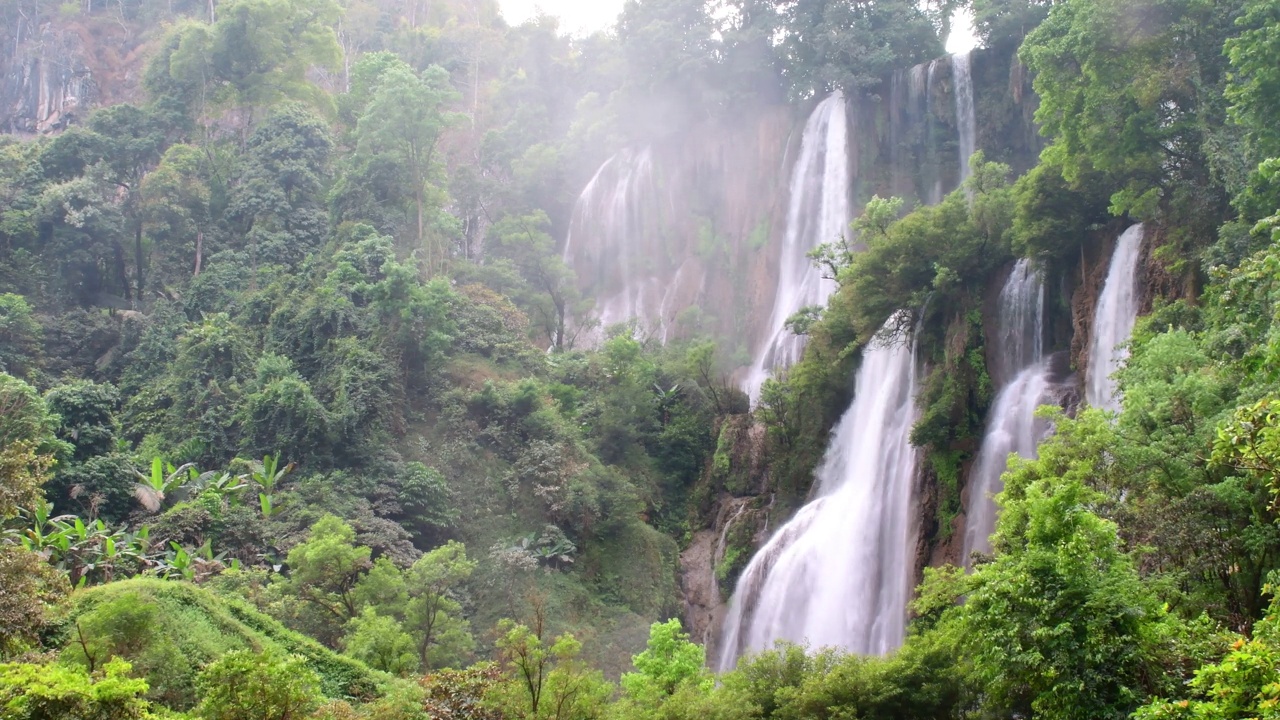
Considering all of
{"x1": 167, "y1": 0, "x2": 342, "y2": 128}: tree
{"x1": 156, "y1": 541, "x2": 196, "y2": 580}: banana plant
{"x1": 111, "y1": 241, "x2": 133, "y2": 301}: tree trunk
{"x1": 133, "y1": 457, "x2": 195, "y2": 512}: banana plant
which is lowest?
{"x1": 156, "y1": 541, "x2": 196, "y2": 580}: banana plant

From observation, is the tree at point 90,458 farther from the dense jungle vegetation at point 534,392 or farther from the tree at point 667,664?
the tree at point 667,664

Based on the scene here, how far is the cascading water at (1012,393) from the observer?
70.2 feet

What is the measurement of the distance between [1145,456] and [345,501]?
1908cm

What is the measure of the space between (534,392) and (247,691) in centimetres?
1881

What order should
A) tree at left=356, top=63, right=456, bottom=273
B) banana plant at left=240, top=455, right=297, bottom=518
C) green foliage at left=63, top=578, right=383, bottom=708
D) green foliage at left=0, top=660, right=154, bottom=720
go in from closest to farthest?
green foliage at left=0, top=660, right=154, bottom=720 < green foliage at left=63, top=578, right=383, bottom=708 < banana plant at left=240, top=455, right=297, bottom=518 < tree at left=356, top=63, right=456, bottom=273

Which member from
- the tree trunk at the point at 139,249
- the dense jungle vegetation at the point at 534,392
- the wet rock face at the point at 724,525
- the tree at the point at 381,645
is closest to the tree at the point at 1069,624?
the dense jungle vegetation at the point at 534,392

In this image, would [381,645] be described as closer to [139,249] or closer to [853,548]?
[853,548]

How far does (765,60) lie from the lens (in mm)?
41562

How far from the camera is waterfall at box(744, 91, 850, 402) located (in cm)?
3712

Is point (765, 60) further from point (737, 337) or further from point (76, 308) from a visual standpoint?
point (76, 308)

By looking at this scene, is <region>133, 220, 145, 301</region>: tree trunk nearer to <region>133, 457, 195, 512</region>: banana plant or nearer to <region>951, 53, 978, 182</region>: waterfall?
<region>133, 457, 195, 512</region>: banana plant

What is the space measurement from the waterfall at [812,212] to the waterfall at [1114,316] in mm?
14622

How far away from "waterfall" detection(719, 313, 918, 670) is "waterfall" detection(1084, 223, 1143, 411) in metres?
4.63

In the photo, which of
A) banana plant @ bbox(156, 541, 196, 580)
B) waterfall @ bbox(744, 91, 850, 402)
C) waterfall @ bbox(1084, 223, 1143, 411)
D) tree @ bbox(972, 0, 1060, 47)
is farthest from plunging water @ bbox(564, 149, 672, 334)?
banana plant @ bbox(156, 541, 196, 580)
